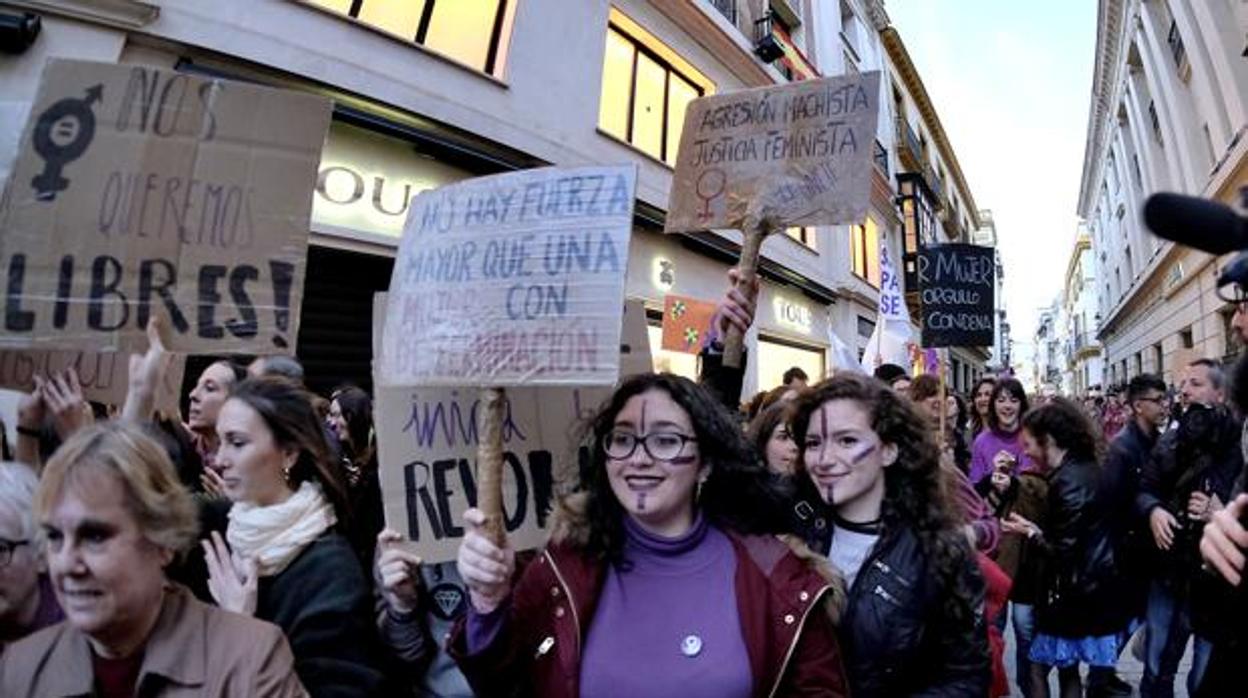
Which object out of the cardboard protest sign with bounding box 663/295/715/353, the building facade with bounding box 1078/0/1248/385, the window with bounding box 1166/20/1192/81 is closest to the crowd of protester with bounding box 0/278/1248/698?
the building facade with bounding box 1078/0/1248/385

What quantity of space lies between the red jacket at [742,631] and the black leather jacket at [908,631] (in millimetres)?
168

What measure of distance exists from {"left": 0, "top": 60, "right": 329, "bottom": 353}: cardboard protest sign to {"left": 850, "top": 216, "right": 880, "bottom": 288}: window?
63.9ft

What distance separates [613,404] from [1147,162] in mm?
31775

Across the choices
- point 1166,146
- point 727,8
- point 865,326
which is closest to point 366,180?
point 727,8

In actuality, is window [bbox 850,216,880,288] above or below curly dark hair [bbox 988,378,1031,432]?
above

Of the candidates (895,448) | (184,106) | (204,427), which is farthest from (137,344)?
(895,448)

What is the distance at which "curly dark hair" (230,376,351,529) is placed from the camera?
Result: 97.3 inches

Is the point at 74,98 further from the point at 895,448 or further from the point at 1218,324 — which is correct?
the point at 1218,324

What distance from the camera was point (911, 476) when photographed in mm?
2473

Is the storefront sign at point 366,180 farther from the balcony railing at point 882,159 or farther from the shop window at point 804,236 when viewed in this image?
the balcony railing at point 882,159

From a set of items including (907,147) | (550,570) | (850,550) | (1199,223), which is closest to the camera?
(1199,223)

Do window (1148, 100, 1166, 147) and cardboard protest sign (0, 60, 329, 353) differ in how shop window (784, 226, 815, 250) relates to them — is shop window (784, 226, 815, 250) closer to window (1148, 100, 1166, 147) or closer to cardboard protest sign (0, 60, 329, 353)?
cardboard protest sign (0, 60, 329, 353)

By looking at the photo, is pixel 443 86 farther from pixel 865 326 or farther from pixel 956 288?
pixel 865 326

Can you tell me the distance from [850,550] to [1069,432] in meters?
2.64
